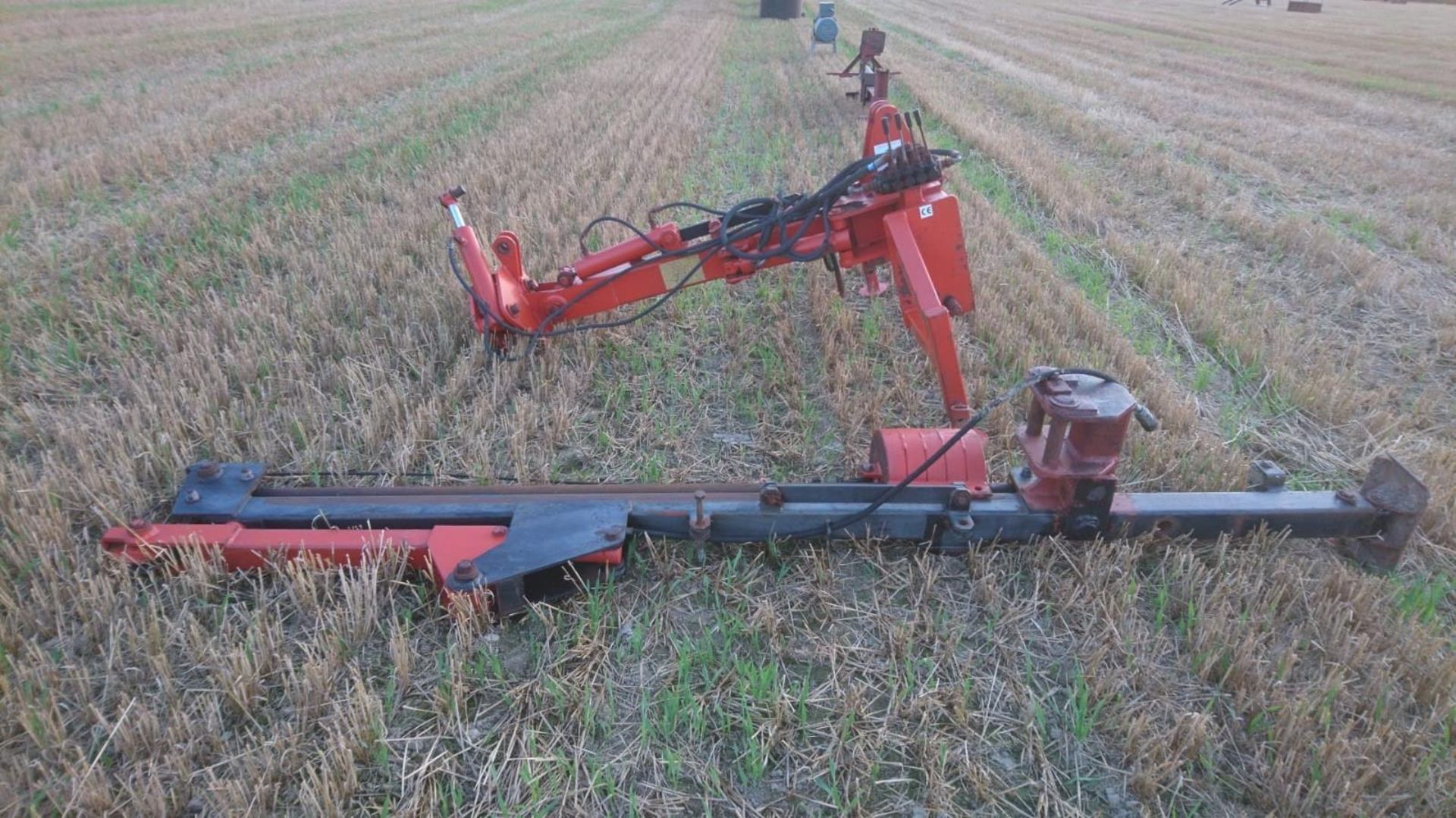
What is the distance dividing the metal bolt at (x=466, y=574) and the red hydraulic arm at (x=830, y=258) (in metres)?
1.71

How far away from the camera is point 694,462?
373 centimetres

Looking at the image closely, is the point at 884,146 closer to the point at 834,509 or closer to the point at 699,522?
the point at 834,509

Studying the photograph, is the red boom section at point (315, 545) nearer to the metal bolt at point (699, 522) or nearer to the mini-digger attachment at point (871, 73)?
the metal bolt at point (699, 522)

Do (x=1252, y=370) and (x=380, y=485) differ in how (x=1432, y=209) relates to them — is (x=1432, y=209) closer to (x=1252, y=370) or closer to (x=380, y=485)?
(x=1252, y=370)

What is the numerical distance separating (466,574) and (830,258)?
2.18 metres

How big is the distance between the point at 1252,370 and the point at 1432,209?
4717mm

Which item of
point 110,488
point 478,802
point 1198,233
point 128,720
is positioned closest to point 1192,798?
point 478,802

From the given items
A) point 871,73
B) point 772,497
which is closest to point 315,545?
point 772,497

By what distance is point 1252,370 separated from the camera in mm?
4621

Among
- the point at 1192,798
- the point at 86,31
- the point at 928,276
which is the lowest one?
the point at 1192,798

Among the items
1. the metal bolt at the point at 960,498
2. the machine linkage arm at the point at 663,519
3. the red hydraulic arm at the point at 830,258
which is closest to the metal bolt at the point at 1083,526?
the machine linkage arm at the point at 663,519

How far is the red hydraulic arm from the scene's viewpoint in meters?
3.47

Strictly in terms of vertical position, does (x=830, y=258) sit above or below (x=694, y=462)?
above

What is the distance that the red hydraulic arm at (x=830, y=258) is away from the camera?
11.4 feet
